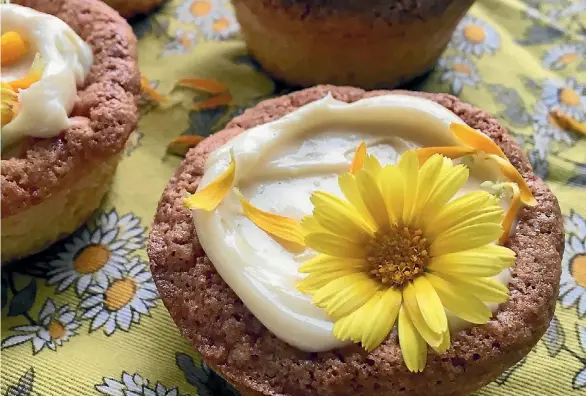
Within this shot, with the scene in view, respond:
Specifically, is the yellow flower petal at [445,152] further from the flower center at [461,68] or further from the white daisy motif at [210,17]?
the white daisy motif at [210,17]

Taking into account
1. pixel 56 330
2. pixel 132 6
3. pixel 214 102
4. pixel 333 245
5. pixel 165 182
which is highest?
pixel 333 245

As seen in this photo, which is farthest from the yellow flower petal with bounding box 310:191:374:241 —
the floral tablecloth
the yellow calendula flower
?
the floral tablecloth

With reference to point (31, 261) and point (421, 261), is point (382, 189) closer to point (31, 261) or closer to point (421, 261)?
point (421, 261)

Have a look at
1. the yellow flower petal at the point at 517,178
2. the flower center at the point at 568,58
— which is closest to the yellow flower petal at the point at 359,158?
the yellow flower petal at the point at 517,178

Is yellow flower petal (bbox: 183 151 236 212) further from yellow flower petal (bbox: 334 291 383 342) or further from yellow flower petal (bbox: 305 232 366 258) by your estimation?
yellow flower petal (bbox: 334 291 383 342)

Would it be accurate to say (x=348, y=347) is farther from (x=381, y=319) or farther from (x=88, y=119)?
(x=88, y=119)

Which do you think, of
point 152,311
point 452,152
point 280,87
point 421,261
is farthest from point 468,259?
point 280,87

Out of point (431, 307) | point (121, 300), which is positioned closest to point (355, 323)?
point (431, 307)
